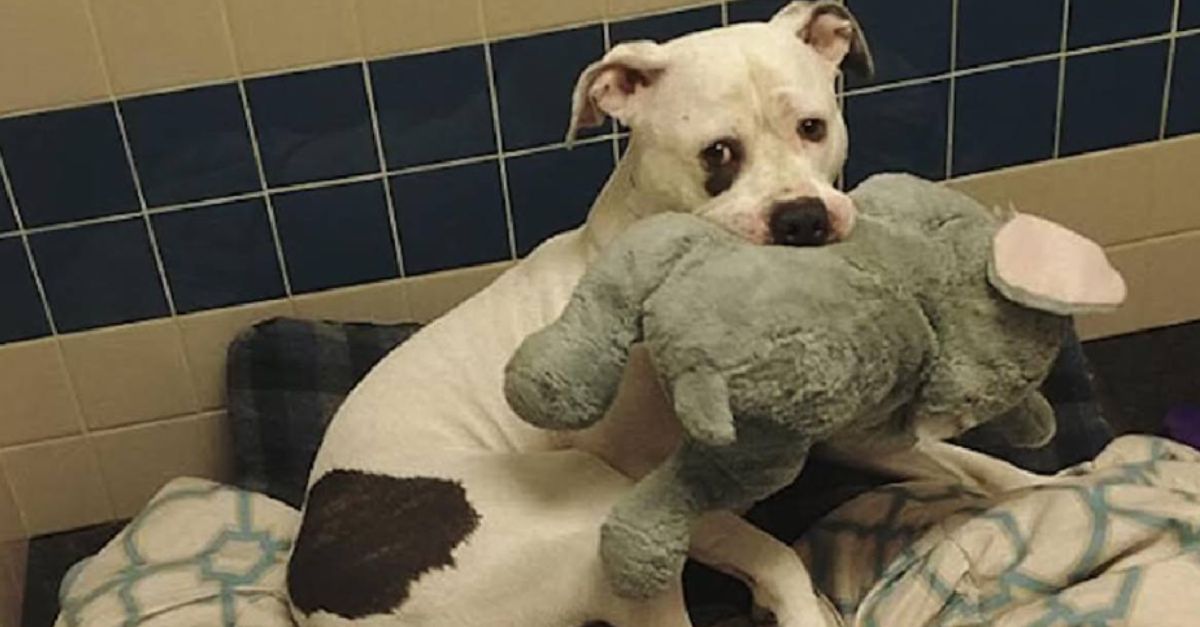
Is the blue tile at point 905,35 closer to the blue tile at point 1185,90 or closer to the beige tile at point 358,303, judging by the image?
the blue tile at point 1185,90

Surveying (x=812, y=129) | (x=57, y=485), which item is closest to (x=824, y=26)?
(x=812, y=129)

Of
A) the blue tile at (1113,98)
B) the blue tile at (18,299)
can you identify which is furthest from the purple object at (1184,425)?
the blue tile at (18,299)

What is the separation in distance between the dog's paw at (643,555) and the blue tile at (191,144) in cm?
80

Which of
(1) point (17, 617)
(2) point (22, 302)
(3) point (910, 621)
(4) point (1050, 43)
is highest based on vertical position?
(4) point (1050, 43)

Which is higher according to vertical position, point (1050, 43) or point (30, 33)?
point (30, 33)

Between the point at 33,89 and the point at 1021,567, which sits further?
the point at 33,89

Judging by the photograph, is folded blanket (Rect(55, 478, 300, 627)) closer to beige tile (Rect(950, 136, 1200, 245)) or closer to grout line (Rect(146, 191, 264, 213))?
grout line (Rect(146, 191, 264, 213))

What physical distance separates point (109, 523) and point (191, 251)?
17.4 inches

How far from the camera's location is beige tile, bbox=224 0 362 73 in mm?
1955

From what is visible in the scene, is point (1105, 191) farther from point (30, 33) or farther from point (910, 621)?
point (30, 33)

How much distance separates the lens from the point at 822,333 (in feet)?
4.43

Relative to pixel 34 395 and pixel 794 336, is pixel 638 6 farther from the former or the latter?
pixel 34 395

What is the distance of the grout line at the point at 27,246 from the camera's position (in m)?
2.01

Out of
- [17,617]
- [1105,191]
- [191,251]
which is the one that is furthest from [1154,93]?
[17,617]
